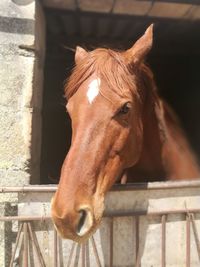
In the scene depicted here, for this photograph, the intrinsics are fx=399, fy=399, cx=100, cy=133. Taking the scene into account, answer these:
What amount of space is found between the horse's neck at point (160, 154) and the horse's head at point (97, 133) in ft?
1.32

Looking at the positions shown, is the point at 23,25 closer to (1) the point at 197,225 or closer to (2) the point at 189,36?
(1) the point at 197,225

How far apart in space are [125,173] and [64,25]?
147cm

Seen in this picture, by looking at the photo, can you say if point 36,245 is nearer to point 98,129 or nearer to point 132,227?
point 132,227

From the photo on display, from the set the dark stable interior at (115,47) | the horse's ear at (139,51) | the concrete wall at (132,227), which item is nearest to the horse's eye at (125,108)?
the horse's ear at (139,51)

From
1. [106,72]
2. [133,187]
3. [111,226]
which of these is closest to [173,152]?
[133,187]

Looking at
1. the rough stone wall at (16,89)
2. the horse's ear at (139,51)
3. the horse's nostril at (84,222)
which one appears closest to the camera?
the horse's nostril at (84,222)

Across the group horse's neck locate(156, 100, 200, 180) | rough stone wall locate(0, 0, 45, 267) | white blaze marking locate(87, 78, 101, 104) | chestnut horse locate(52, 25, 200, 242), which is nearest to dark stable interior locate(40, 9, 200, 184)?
horse's neck locate(156, 100, 200, 180)

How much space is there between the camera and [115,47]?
3123 millimetres

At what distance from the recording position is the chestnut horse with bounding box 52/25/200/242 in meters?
1.62

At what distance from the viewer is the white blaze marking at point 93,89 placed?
5.87 ft

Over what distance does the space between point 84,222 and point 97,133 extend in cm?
38

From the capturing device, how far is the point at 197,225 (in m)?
2.03

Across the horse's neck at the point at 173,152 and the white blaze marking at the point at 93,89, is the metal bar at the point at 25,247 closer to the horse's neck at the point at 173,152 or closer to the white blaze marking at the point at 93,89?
the white blaze marking at the point at 93,89

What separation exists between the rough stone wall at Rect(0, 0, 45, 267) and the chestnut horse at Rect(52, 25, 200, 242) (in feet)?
1.06
